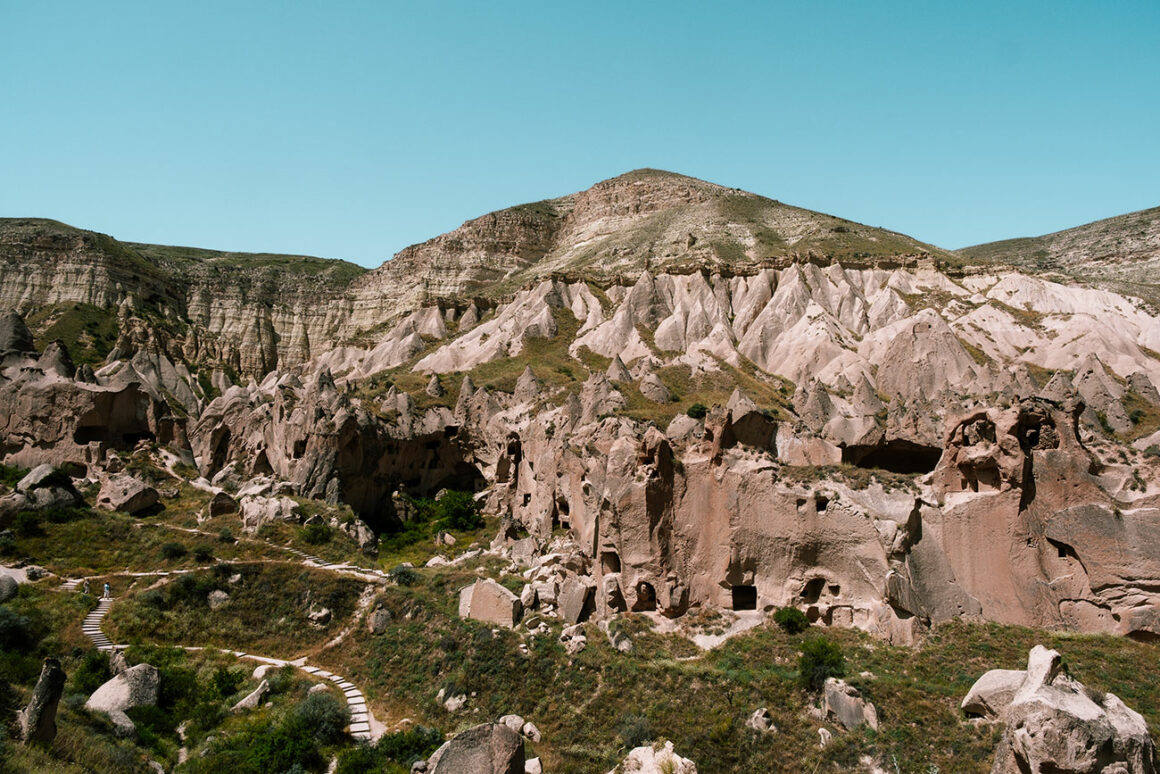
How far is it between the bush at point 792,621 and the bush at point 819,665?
2.41 m

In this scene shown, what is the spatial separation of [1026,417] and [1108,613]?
6.29 meters

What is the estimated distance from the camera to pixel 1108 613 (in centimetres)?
2117

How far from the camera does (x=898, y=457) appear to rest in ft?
119

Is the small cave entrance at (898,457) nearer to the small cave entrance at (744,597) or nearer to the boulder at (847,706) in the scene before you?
the small cave entrance at (744,597)

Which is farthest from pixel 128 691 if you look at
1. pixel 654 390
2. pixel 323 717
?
pixel 654 390

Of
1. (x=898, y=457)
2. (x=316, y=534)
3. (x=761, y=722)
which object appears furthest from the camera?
(x=898, y=457)

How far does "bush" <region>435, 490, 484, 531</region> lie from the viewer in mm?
44656

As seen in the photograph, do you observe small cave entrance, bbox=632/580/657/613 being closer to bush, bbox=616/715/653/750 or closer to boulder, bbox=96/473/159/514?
bush, bbox=616/715/653/750

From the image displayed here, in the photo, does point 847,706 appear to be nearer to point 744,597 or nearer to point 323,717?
point 744,597

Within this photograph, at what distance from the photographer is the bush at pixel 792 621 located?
22438 millimetres

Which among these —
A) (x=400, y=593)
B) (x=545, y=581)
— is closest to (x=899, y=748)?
(x=545, y=581)

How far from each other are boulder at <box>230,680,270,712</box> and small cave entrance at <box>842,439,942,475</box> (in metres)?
27.4

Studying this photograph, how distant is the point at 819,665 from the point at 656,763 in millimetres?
6862

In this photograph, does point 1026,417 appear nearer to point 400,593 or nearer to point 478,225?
point 400,593
